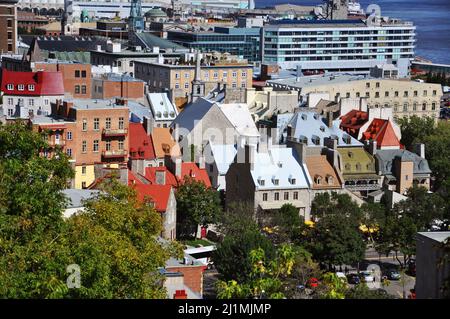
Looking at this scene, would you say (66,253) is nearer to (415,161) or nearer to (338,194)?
(338,194)

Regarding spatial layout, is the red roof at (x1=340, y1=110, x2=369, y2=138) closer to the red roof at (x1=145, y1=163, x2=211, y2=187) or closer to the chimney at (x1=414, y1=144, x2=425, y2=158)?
the chimney at (x1=414, y1=144, x2=425, y2=158)

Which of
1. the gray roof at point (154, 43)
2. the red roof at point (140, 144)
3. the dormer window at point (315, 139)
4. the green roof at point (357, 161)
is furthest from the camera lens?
the gray roof at point (154, 43)

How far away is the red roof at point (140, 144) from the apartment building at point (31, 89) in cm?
993

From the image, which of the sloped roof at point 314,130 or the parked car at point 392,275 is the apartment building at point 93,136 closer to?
the sloped roof at point 314,130

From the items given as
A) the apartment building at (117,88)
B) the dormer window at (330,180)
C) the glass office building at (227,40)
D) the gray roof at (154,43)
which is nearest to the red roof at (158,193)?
the dormer window at (330,180)

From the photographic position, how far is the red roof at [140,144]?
53.0 metres

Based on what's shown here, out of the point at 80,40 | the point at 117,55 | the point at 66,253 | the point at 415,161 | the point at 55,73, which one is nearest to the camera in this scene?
the point at 66,253

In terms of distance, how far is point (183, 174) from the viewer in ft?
167

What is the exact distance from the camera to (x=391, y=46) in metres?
125

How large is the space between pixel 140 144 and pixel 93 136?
2557mm

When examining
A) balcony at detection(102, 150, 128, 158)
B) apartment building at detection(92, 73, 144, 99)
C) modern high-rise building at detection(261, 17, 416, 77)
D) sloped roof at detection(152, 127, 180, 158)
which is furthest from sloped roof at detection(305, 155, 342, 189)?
modern high-rise building at detection(261, 17, 416, 77)

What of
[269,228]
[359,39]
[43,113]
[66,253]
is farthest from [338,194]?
[359,39]

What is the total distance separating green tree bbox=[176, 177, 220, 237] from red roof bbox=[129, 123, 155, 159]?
18.5 feet
